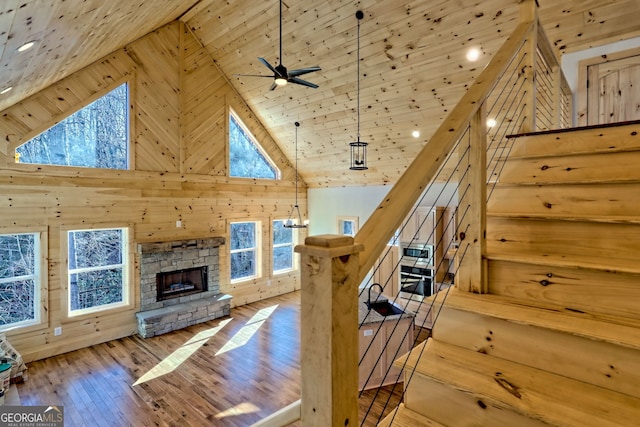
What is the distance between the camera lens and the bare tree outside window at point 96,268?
5457 millimetres

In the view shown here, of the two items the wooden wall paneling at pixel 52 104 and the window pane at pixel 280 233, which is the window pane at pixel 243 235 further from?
the wooden wall paneling at pixel 52 104

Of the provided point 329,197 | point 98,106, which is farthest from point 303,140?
point 98,106

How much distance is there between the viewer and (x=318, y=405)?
0.77 meters

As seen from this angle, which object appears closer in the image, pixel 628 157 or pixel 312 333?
pixel 312 333

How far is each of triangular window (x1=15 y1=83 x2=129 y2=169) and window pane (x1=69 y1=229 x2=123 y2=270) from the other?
3.75 feet

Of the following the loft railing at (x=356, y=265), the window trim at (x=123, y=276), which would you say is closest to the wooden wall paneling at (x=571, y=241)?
the loft railing at (x=356, y=265)

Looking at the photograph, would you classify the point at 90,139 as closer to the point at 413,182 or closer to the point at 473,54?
→ the point at 473,54

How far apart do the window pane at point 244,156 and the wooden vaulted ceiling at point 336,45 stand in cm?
61

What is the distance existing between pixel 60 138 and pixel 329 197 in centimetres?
553

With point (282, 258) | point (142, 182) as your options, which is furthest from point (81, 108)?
point (282, 258)

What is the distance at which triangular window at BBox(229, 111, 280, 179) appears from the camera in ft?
24.6

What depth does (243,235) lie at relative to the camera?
783 cm

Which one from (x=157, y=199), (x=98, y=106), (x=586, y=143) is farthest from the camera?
(x=157, y=199)

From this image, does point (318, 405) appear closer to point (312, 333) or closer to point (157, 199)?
point (312, 333)
